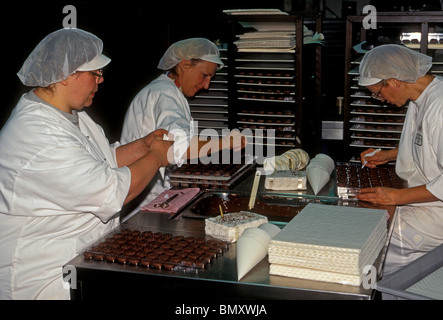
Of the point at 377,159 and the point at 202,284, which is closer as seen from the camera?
the point at 202,284

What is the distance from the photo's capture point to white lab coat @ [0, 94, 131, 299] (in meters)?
2.34

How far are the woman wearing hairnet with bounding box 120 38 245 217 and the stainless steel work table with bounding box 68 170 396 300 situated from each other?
130 cm

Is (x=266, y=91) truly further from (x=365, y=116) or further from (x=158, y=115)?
(x=158, y=115)

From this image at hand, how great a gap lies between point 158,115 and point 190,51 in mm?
506

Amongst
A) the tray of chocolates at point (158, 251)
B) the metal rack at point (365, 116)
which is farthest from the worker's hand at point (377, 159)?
the tray of chocolates at point (158, 251)

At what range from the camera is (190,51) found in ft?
12.3

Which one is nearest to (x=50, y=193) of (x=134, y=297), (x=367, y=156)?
(x=134, y=297)

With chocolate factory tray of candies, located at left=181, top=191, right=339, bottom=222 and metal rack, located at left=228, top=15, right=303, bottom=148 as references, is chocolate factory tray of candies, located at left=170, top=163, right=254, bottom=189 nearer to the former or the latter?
chocolate factory tray of candies, located at left=181, top=191, right=339, bottom=222

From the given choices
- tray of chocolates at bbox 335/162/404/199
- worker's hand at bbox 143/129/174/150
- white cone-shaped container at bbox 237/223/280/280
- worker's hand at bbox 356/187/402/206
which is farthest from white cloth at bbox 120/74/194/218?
white cone-shaped container at bbox 237/223/280/280

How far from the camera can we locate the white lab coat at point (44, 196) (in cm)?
234

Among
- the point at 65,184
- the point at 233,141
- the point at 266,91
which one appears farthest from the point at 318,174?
the point at 266,91

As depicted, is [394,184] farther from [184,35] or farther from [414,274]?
[184,35]

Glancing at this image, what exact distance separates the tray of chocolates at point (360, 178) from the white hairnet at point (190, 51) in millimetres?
1132

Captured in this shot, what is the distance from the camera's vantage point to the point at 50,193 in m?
2.35
